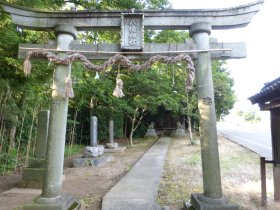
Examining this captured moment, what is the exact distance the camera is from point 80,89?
47.4ft

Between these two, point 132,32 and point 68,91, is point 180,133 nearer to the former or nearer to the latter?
A: point 132,32

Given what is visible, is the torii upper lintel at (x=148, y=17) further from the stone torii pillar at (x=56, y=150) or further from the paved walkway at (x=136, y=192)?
the paved walkway at (x=136, y=192)

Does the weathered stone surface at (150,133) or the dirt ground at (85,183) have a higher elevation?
the weathered stone surface at (150,133)

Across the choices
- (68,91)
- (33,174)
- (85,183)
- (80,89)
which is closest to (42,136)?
(33,174)

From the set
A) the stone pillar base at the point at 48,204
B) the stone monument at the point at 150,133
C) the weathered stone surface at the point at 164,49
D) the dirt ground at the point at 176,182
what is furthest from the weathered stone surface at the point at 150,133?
the stone pillar base at the point at 48,204

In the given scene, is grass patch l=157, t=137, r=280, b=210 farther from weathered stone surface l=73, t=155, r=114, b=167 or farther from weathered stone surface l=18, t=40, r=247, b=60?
weathered stone surface l=73, t=155, r=114, b=167

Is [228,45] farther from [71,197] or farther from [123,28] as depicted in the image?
[71,197]

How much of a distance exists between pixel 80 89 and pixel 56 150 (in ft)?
34.3

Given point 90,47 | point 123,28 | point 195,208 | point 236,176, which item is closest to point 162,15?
point 123,28

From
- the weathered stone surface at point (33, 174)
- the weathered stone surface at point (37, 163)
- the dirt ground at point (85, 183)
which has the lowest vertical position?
the dirt ground at point (85, 183)

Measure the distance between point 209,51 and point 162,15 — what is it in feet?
3.92

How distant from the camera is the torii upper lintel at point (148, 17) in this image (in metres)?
4.76

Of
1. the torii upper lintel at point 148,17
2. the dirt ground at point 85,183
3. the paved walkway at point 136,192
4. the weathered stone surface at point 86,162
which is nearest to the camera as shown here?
the torii upper lintel at point 148,17

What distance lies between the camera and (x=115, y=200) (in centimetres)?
537
